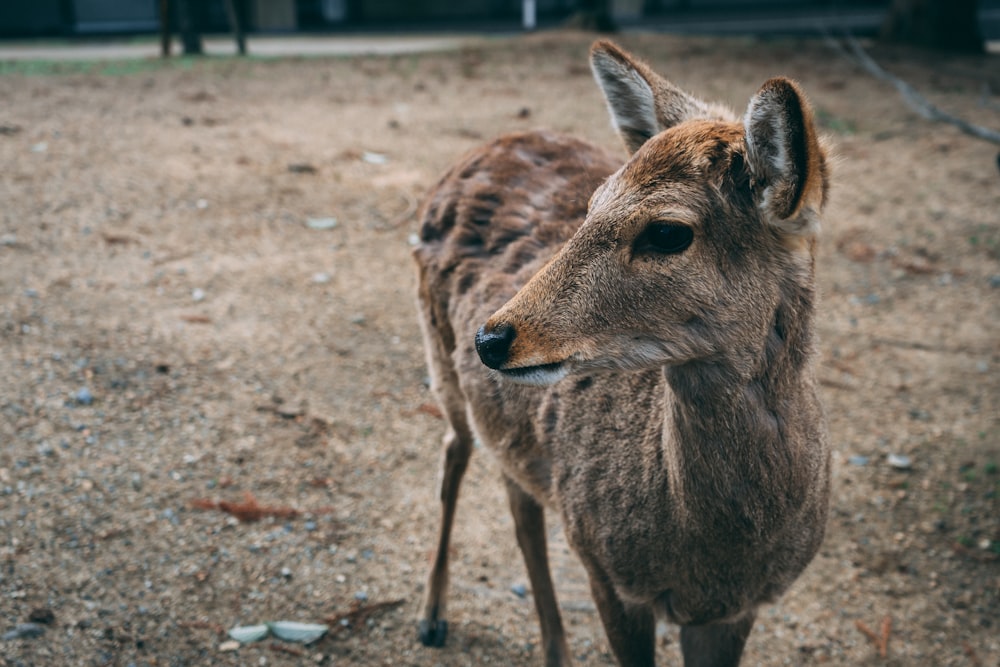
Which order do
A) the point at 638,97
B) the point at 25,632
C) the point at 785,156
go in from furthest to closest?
the point at 25,632 < the point at 638,97 < the point at 785,156

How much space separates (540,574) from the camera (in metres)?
3.22

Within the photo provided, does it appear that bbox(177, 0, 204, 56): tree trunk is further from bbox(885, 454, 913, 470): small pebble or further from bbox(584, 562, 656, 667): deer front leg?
bbox(584, 562, 656, 667): deer front leg

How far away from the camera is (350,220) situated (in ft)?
21.8

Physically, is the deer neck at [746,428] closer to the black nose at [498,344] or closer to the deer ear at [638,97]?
the black nose at [498,344]

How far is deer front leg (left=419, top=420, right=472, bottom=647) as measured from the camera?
3439 millimetres

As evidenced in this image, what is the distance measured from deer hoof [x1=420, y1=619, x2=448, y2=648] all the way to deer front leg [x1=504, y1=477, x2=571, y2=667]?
424 millimetres

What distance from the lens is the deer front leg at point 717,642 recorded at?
8.50 feet

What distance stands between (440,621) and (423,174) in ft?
15.3

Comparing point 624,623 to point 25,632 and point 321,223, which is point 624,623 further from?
point 321,223

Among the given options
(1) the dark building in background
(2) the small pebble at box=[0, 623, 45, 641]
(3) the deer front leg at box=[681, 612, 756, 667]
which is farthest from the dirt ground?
(1) the dark building in background

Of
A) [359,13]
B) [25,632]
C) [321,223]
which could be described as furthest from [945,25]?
[25,632]

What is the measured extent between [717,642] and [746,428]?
82cm

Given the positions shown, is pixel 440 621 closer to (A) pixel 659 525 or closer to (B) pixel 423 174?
(A) pixel 659 525

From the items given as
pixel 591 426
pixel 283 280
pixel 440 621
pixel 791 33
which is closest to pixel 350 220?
pixel 283 280
